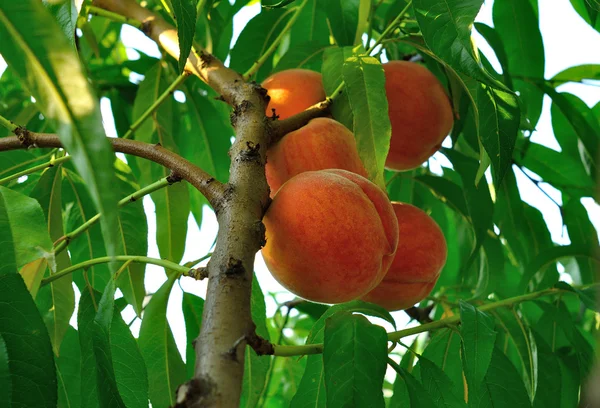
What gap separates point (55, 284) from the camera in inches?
44.7

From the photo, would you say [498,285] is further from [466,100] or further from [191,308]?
[191,308]

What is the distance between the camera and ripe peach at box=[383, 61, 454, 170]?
50.9 inches

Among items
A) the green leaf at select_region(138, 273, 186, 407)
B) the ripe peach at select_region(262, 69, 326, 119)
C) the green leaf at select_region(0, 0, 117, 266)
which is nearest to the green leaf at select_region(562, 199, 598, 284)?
the ripe peach at select_region(262, 69, 326, 119)

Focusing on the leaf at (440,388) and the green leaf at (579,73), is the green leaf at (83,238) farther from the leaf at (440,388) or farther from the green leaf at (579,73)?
the green leaf at (579,73)

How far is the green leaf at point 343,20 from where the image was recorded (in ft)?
4.33

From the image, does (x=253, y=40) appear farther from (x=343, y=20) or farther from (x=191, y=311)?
(x=191, y=311)

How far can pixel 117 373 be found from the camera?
98cm

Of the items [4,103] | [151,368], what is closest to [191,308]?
[151,368]

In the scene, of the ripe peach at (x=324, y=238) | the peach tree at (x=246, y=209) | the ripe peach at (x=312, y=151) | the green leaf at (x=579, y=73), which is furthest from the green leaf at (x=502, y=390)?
the green leaf at (x=579, y=73)

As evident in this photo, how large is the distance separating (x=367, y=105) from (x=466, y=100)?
421 mm

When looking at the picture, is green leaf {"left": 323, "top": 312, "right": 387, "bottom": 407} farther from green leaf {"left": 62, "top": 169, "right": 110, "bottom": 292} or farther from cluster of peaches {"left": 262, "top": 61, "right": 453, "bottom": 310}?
green leaf {"left": 62, "top": 169, "right": 110, "bottom": 292}

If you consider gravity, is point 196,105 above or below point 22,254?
above

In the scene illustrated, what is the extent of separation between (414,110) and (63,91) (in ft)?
2.83

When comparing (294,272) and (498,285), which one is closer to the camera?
(294,272)
